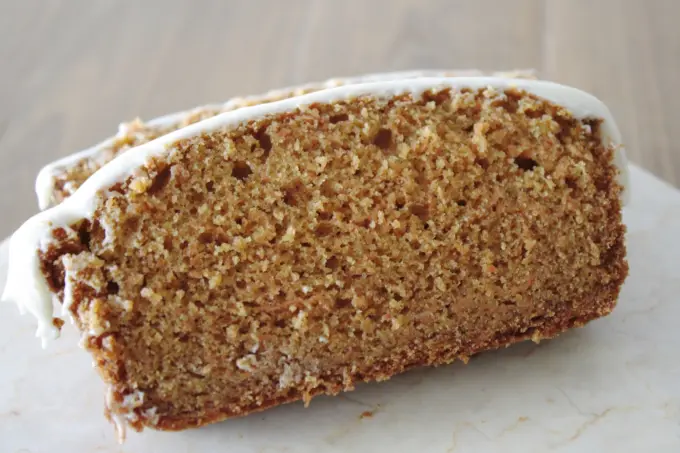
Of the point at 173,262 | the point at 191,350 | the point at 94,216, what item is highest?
the point at 94,216

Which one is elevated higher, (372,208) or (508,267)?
(372,208)

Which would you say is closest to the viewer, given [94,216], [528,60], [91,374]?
[94,216]

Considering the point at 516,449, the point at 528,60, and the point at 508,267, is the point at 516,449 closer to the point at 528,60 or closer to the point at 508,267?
the point at 508,267

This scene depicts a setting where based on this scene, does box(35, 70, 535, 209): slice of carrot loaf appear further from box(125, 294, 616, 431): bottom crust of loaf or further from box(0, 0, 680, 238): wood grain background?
box(0, 0, 680, 238): wood grain background

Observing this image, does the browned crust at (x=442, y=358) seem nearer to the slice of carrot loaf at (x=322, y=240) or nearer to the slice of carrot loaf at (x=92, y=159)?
the slice of carrot loaf at (x=322, y=240)

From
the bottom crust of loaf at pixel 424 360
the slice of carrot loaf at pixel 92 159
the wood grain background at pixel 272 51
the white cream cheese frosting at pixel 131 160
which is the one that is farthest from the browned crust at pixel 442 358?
the wood grain background at pixel 272 51

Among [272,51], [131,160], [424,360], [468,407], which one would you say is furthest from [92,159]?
[272,51]

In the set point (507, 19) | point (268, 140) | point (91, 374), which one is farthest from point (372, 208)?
point (507, 19)

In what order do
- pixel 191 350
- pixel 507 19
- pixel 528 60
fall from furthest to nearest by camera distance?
1. pixel 507 19
2. pixel 528 60
3. pixel 191 350
